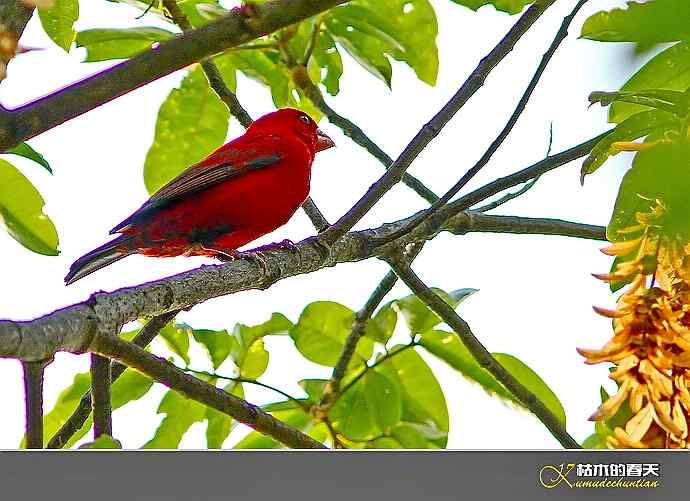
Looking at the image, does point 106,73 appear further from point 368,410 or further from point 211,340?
point 368,410

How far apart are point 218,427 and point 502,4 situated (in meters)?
1.43

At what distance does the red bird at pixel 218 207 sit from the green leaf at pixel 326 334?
351 millimetres

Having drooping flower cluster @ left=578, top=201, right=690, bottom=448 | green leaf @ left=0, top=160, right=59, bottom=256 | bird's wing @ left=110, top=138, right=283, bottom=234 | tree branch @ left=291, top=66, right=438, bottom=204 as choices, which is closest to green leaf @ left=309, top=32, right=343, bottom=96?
tree branch @ left=291, top=66, right=438, bottom=204

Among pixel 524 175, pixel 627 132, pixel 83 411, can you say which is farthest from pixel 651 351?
pixel 83 411

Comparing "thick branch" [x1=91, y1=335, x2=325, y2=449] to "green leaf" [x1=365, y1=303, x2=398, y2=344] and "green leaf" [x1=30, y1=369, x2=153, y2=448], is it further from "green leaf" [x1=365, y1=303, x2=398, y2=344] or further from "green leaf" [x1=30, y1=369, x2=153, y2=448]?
"green leaf" [x1=365, y1=303, x2=398, y2=344]

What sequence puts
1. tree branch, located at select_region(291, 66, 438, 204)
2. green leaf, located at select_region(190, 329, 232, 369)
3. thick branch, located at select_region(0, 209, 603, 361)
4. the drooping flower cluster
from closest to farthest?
the drooping flower cluster < thick branch, located at select_region(0, 209, 603, 361) < green leaf, located at select_region(190, 329, 232, 369) < tree branch, located at select_region(291, 66, 438, 204)

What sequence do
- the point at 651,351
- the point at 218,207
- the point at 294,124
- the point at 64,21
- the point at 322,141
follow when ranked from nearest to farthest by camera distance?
the point at 651,351
the point at 64,21
the point at 218,207
the point at 294,124
the point at 322,141

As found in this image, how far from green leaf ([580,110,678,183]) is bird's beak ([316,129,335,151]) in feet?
8.57

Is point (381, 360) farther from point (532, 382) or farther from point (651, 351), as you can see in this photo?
point (651, 351)

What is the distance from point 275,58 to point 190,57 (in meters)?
1.58

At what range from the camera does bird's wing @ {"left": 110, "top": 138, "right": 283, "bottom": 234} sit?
309 cm

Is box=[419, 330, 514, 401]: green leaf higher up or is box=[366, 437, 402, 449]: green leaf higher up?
box=[419, 330, 514, 401]: green leaf

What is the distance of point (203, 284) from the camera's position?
6.31 ft

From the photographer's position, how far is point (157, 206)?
10.2ft
